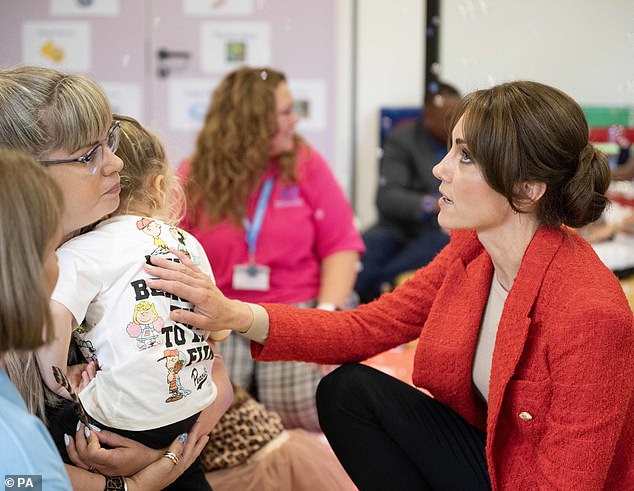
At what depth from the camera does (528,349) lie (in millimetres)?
1519

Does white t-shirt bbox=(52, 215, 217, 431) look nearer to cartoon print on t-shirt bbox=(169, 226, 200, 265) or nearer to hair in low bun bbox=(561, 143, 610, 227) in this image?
cartoon print on t-shirt bbox=(169, 226, 200, 265)

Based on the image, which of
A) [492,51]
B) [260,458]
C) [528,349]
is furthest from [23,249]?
[492,51]

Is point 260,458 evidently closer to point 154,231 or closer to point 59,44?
point 154,231

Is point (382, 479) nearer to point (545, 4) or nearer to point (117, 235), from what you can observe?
point (117, 235)

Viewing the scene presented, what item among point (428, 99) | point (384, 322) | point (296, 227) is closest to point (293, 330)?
point (384, 322)

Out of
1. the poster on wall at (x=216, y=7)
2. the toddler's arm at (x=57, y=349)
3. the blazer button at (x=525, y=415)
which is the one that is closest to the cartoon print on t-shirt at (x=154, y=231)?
the toddler's arm at (x=57, y=349)

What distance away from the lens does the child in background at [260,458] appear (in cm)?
198

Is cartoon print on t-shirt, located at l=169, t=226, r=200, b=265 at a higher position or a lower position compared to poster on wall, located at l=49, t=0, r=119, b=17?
lower

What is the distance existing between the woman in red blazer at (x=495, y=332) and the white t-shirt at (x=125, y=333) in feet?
0.15

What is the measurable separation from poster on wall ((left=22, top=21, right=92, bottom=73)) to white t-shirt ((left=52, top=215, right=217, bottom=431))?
4.05m

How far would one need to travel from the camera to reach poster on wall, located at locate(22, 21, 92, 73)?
513 cm

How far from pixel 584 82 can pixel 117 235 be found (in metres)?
2.73

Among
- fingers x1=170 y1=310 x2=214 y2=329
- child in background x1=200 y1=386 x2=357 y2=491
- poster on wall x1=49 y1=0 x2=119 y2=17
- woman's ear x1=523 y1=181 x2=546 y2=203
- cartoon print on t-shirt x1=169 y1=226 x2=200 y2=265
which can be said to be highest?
poster on wall x1=49 y1=0 x2=119 y2=17

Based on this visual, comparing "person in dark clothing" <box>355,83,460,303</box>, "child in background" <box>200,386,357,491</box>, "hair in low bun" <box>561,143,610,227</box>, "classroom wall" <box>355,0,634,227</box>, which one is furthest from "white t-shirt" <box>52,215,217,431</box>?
"person in dark clothing" <box>355,83,460,303</box>
